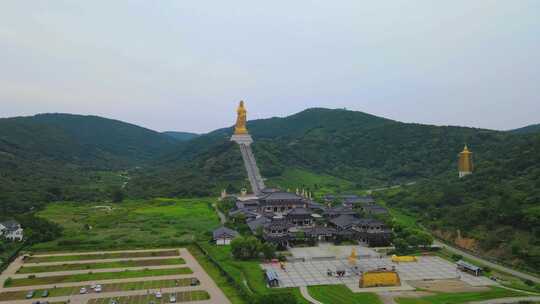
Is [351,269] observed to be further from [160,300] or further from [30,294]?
[30,294]

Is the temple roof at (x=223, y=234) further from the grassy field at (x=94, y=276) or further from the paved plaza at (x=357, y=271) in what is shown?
the paved plaza at (x=357, y=271)

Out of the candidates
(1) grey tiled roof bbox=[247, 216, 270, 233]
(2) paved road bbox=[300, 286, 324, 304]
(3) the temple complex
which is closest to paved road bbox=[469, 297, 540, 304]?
(2) paved road bbox=[300, 286, 324, 304]

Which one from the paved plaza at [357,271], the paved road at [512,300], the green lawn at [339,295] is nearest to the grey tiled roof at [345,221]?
the paved plaza at [357,271]

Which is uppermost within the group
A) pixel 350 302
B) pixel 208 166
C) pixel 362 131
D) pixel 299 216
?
pixel 362 131

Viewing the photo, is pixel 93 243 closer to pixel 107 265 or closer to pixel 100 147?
pixel 107 265

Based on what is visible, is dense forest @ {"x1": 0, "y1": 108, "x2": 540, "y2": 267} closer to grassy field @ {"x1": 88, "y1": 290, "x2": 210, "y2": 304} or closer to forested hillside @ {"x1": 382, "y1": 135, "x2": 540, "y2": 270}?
forested hillside @ {"x1": 382, "y1": 135, "x2": 540, "y2": 270}

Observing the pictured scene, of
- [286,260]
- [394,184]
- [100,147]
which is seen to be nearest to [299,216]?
[286,260]
